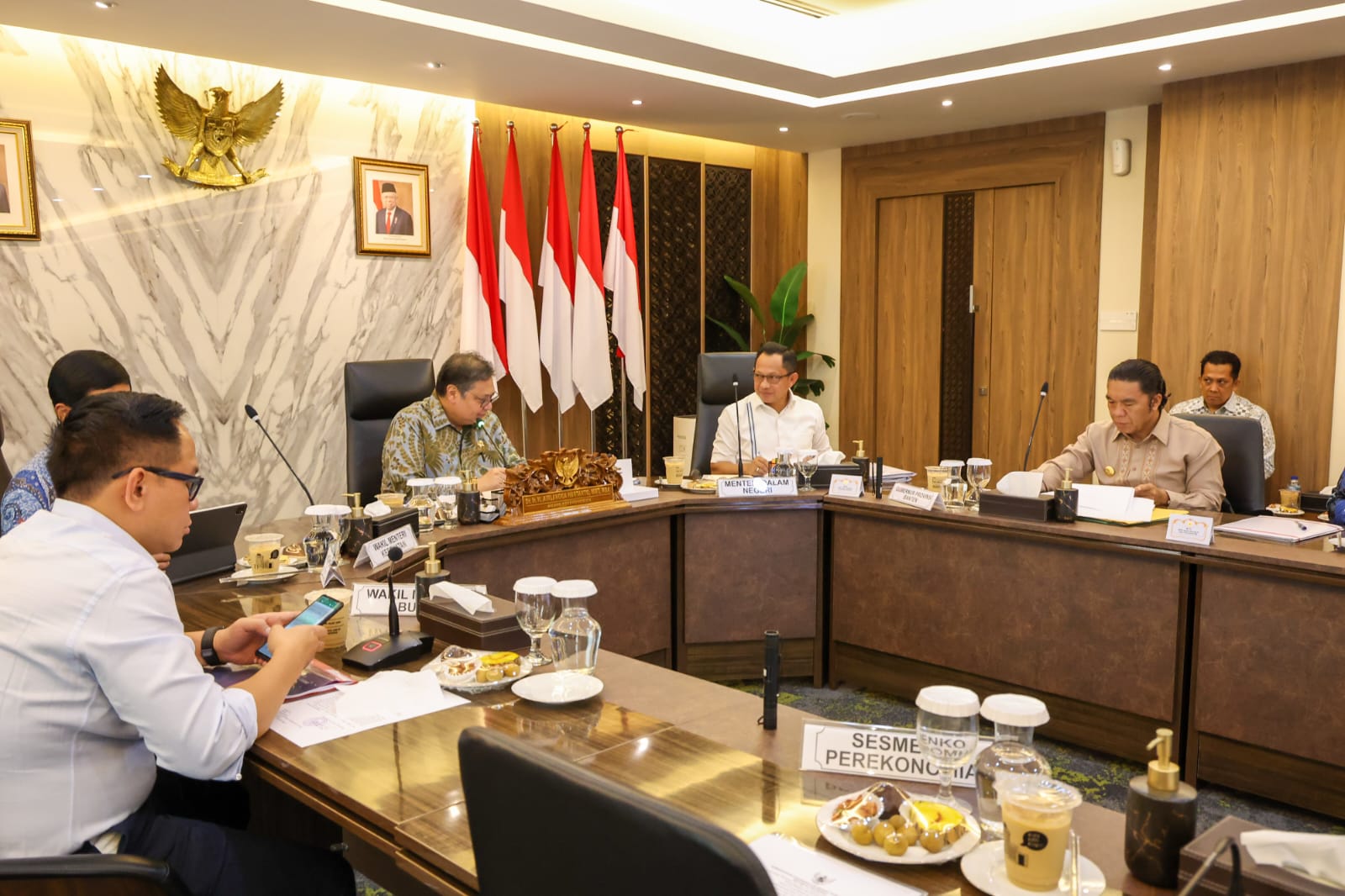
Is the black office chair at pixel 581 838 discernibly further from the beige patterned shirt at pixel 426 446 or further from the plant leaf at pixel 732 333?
the plant leaf at pixel 732 333

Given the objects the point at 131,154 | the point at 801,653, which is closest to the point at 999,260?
the point at 801,653

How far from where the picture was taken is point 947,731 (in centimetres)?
131

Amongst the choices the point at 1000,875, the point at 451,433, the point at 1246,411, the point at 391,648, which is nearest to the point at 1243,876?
the point at 1000,875

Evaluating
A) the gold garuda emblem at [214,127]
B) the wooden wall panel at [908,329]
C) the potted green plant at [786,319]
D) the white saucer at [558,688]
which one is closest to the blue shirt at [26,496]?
the white saucer at [558,688]

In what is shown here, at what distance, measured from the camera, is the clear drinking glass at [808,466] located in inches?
152

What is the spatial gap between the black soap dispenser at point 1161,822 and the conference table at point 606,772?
27mm

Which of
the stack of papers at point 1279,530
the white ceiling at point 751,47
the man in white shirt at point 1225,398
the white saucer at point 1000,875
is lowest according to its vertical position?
the white saucer at point 1000,875

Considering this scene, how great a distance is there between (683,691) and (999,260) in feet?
16.9

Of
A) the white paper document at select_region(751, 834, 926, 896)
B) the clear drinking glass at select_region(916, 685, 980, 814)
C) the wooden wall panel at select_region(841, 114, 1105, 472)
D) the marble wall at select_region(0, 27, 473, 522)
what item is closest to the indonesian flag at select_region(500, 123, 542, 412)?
the marble wall at select_region(0, 27, 473, 522)

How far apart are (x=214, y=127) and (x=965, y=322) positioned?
446 cm

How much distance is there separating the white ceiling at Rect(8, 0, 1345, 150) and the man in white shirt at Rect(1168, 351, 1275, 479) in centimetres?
138

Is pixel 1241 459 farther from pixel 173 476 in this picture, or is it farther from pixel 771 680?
pixel 173 476

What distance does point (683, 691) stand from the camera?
5.92ft

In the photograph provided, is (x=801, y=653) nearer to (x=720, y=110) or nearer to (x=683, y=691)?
(x=683, y=691)
